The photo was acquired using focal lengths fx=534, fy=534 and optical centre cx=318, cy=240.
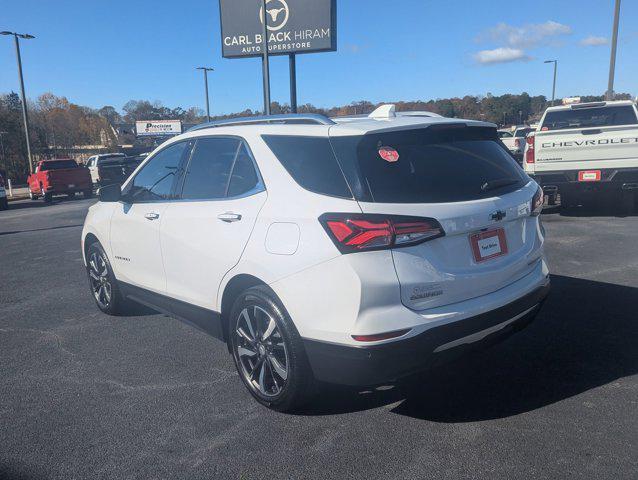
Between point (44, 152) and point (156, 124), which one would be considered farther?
point (156, 124)

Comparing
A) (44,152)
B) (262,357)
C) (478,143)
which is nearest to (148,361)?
(262,357)

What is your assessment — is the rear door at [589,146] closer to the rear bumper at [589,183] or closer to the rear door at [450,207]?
the rear bumper at [589,183]

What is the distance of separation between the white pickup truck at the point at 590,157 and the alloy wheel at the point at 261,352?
8068 mm

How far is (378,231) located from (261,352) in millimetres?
1200

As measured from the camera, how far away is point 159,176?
457 centimetres

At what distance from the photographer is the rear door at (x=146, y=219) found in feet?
14.2

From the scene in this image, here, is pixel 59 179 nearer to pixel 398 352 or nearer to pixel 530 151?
pixel 530 151

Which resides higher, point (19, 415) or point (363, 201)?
point (363, 201)

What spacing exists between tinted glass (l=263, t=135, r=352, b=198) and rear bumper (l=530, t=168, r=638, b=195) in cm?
780

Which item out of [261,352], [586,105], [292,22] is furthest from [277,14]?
[261,352]

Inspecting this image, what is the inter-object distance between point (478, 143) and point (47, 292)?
5630 mm

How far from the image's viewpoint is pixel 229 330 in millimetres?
3621

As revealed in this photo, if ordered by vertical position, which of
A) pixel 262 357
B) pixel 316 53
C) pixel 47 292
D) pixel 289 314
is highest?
pixel 316 53

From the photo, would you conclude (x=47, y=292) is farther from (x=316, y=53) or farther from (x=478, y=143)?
(x=316, y=53)
